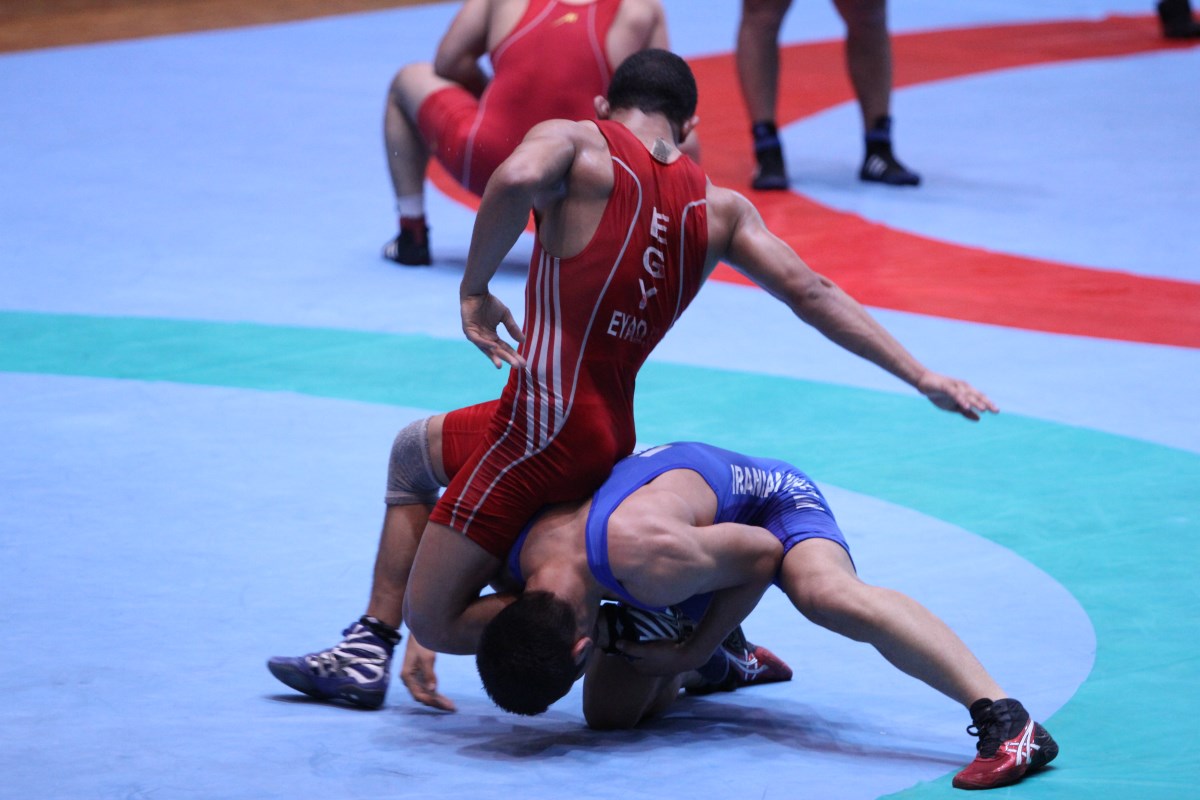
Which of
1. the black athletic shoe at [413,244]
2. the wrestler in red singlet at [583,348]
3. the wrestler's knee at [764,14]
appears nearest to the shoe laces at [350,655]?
the wrestler in red singlet at [583,348]

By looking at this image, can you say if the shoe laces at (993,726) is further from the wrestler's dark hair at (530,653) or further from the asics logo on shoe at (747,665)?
the wrestler's dark hair at (530,653)

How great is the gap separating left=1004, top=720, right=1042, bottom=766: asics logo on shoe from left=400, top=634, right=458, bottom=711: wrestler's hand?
1.02m

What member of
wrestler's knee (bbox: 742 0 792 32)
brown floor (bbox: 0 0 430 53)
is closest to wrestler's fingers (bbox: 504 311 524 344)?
wrestler's knee (bbox: 742 0 792 32)

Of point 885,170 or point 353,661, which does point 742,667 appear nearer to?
point 353,661

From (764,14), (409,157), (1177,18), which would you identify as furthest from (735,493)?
(1177,18)

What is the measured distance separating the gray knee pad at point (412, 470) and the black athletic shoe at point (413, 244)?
2.92 meters

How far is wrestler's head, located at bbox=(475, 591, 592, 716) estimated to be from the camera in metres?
2.91

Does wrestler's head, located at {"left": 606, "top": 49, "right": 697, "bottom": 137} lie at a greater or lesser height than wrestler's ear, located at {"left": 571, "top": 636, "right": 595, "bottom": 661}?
greater

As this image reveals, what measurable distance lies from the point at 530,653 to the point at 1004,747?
771 millimetres

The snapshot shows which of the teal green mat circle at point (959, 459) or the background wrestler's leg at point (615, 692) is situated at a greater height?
the background wrestler's leg at point (615, 692)

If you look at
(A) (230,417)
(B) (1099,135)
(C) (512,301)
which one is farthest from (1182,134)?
(A) (230,417)

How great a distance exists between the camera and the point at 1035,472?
4.39m

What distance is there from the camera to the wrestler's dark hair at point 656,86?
10.9ft

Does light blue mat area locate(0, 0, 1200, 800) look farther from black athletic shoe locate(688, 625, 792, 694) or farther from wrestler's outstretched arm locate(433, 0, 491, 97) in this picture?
wrestler's outstretched arm locate(433, 0, 491, 97)
